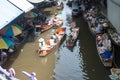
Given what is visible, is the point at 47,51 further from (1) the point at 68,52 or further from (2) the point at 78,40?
(2) the point at 78,40

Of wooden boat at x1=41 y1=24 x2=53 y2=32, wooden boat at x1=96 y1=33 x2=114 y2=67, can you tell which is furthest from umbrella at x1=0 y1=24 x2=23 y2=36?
wooden boat at x1=96 y1=33 x2=114 y2=67

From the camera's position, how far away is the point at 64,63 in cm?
2041

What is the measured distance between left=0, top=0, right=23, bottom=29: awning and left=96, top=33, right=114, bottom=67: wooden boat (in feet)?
22.1

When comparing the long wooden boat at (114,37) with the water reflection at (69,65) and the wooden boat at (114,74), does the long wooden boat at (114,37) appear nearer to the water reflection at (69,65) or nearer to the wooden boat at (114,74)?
the water reflection at (69,65)

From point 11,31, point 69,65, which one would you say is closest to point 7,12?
point 11,31

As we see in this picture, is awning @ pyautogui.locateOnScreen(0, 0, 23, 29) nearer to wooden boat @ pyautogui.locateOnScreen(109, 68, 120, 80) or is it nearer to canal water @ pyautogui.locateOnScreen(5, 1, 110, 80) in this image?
canal water @ pyautogui.locateOnScreen(5, 1, 110, 80)

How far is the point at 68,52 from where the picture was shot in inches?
896

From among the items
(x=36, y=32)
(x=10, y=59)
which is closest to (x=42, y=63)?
(x=10, y=59)

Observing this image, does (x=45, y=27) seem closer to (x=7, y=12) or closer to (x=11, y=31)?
(x=11, y=31)

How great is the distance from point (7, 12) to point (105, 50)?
25.9 feet

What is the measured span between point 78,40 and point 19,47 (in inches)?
219

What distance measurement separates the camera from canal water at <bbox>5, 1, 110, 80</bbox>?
1808 cm

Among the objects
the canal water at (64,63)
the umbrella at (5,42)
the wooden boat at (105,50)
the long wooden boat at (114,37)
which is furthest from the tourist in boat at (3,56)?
the long wooden boat at (114,37)

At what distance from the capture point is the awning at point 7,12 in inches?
767
